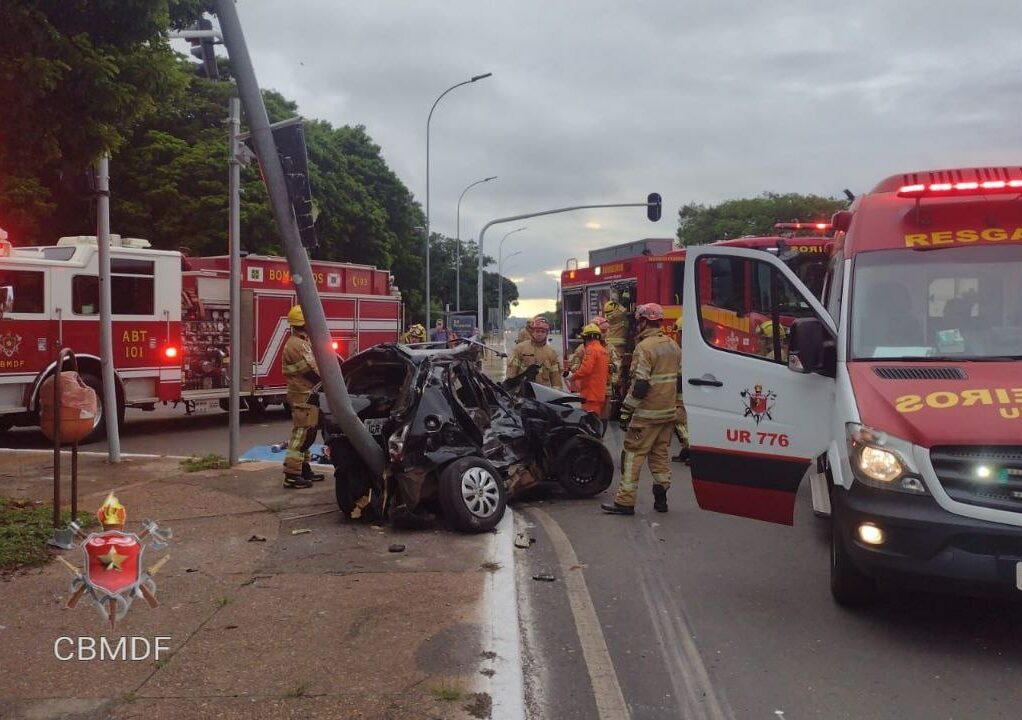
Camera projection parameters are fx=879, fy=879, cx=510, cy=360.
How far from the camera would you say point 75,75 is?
658cm

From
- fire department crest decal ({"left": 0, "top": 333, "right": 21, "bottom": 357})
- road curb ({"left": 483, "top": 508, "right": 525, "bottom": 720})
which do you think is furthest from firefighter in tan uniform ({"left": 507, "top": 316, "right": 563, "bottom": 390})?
fire department crest decal ({"left": 0, "top": 333, "right": 21, "bottom": 357})

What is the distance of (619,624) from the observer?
4.95m

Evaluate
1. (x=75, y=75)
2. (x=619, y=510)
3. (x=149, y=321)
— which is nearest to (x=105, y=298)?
(x=149, y=321)

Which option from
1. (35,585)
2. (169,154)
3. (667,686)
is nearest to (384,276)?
(169,154)

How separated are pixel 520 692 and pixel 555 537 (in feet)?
9.82

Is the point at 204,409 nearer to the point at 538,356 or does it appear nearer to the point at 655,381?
the point at 538,356

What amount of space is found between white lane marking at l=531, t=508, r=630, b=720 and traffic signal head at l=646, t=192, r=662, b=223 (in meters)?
20.9

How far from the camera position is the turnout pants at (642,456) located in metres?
7.48

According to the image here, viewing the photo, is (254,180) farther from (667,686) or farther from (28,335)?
(667,686)

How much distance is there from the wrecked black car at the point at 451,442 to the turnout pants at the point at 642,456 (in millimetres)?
663

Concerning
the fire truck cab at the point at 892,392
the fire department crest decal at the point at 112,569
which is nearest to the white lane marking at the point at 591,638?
the fire truck cab at the point at 892,392

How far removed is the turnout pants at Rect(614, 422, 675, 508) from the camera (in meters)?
7.48

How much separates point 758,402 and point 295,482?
474 cm

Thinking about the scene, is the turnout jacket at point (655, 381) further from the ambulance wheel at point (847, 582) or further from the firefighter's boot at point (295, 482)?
the firefighter's boot at point (295, 482)
